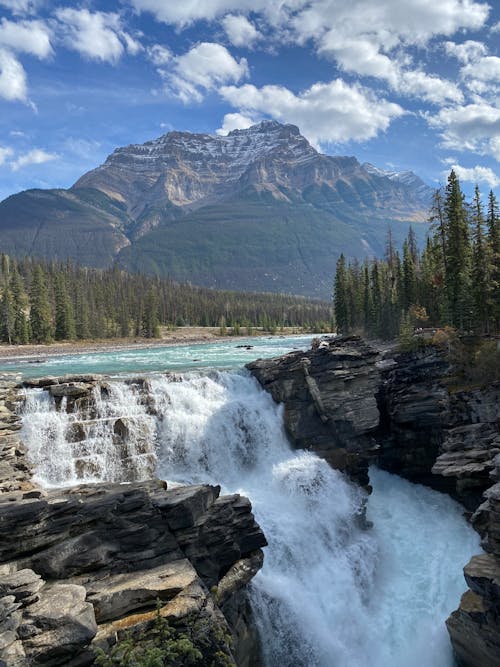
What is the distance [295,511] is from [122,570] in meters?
14.2

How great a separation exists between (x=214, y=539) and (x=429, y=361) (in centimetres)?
2700

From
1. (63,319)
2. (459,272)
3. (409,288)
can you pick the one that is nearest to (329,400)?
(459,272)

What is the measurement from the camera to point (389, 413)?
1549 inches

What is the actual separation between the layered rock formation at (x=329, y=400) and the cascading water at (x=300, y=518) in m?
1.44

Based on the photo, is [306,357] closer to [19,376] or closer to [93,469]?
[93,469]

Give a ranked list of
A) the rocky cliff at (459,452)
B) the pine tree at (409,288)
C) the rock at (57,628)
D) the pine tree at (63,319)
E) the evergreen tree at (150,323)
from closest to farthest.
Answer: the rock at (57,628)
the rocky cliff at (459,452)
the pine tree at (409,288)
the pine tree at (63,319)
the evergreen tree at (150,323)

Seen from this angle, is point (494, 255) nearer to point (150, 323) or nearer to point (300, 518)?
point (300, 518)

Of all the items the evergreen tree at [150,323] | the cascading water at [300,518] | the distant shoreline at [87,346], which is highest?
the evergreen tree at [150,323]

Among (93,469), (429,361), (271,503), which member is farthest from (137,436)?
(429,361)

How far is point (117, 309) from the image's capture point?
13575 centimetres

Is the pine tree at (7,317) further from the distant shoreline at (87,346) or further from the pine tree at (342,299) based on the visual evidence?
the pine tree at (342,299)

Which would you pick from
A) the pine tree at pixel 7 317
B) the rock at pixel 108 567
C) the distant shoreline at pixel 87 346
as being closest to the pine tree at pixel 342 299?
the distant shoreline at pixel 87 346

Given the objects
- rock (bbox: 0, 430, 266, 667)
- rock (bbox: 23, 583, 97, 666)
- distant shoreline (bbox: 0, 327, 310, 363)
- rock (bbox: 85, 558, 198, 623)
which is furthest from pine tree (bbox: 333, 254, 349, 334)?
rock (bbox: 23, 583, 97, 666)

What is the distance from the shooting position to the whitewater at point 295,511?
68.7 feet
